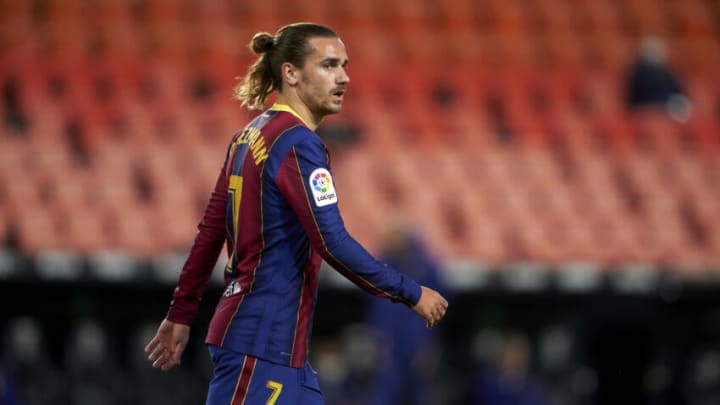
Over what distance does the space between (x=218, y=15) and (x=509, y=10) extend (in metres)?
3.34

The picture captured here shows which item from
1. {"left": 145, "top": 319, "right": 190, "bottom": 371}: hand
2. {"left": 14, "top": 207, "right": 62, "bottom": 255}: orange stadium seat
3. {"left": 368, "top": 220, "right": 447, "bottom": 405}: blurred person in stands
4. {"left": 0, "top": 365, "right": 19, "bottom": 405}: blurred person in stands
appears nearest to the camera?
{"left": 145, "top": 319, "right": 190, "bottom": 371}: hand

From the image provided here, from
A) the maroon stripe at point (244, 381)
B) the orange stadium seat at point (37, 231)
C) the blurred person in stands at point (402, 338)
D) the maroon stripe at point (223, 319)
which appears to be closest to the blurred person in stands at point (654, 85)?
the blurred person in stands at point (402, 338)

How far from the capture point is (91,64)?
11820 millimetres

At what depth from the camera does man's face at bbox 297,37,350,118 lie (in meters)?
3.76

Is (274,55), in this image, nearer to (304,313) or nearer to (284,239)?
(284,239)

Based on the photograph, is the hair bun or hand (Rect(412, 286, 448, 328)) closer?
hand (Rect(412, 286, 448, 328))

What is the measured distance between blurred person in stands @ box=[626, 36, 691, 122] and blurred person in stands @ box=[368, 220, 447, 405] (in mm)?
4205

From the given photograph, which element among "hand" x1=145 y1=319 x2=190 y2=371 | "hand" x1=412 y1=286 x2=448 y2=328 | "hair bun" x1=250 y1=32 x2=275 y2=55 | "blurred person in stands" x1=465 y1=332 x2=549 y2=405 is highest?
"hair bun" x1=250 y1=32 x2=275 y2=55

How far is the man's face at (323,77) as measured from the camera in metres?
3.76

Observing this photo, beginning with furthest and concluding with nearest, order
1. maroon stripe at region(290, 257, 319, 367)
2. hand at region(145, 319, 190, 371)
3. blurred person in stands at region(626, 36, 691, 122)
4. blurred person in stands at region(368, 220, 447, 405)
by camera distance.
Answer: blurred person in stands at region(626, 36, 691, 122)
blurred person in stands at region(368, 220, 447, 405)
hand at region(145, 319, 190, 371)
maroon stripe at region(290, 257, 319, 367)

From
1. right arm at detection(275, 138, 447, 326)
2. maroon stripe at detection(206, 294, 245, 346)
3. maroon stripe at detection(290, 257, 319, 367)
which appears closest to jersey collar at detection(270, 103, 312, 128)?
right arm at detection(275, 138, 447, 326)

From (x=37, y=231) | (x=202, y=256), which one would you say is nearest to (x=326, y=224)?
(x=202, y=256)

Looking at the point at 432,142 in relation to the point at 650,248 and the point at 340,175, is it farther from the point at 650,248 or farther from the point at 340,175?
the point at 650,248

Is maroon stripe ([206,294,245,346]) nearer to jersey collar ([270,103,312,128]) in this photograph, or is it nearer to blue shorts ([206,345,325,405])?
blue shorts ([206,345,325,405])
